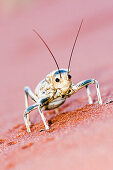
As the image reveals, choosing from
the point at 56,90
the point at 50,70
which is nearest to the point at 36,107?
the point at 56,90

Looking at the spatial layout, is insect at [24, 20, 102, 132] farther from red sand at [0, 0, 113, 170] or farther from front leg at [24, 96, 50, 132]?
red sand at [0, 0, 113, 170]

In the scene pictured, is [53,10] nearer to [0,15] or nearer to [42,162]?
[0,15]

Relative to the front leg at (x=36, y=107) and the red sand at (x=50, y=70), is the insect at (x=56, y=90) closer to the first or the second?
the front leg at (x=36, y=107)

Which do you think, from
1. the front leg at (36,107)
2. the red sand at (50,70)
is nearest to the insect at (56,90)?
the front leg at (36,107)

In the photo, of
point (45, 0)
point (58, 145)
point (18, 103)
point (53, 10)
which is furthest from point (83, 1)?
point (58, 145)

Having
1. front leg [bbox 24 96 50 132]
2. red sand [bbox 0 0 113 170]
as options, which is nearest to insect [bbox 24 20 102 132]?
front leg [bbox 24 96 50 132]

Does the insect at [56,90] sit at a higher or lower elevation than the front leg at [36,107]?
higher

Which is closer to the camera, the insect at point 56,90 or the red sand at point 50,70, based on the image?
the red sand at point 50,70

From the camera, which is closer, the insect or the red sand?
the red sand
